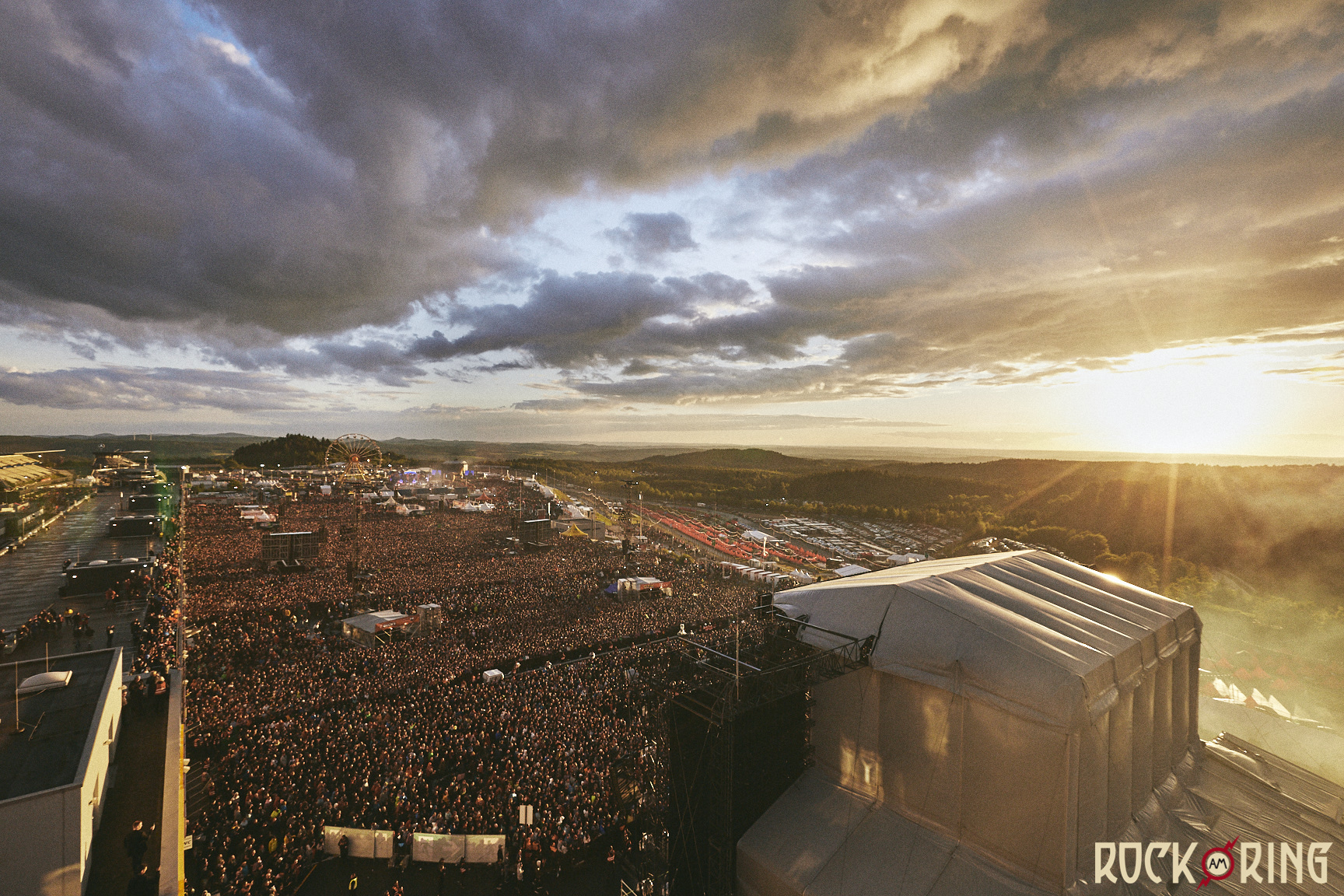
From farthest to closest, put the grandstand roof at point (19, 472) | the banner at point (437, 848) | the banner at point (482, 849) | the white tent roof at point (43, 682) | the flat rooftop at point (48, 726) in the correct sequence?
1. the grandstand roof at point (19, 472)
2. the white tent roof at point (43, 682)
3. the banner at point (482, 849)
4. the banner at point (437, 848)
5. the flat rooftop at point (48, 726)

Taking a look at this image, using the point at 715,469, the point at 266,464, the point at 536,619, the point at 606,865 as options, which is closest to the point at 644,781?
the point at 606,865

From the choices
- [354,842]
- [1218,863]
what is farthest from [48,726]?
[1218,863]

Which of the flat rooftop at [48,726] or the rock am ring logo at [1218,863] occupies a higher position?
the flat rooftop at [48,726]

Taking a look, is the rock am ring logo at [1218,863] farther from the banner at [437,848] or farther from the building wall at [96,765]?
the building wall at [96,765]

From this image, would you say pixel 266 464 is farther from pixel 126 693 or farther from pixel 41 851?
pixel 41 851

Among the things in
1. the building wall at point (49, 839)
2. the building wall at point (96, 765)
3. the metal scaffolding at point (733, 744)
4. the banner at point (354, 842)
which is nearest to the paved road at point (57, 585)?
the building wall at point (96, 765)
